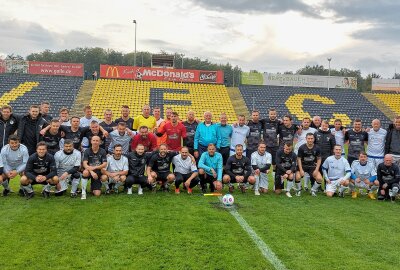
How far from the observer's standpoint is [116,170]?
8.34m

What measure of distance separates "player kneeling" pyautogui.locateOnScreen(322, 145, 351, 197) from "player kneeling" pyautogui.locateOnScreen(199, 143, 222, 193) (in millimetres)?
2526

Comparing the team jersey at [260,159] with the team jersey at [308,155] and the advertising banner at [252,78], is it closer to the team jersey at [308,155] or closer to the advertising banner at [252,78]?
the team jersey at [308,155]

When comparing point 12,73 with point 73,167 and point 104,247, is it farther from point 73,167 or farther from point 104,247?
point 104,247

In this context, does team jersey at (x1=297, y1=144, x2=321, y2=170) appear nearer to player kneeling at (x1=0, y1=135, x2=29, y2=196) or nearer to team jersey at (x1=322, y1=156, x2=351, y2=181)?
team jersey at (x1=322, y1=156, x2=351, y2=181)

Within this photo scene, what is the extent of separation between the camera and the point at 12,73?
34.1 metres

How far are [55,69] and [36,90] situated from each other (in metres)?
2.55

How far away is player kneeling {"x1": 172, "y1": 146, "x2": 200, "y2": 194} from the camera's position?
8.53 m

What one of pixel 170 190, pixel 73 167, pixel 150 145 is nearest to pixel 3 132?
pixel 73 167

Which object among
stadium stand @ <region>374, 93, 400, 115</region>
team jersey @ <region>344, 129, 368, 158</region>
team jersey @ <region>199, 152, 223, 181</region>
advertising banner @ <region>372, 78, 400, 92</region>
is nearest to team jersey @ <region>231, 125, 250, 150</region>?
team jersey @ <region>199, 152, 223, 181</region>

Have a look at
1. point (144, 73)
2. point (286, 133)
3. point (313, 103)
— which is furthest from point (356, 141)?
point (144, 73)

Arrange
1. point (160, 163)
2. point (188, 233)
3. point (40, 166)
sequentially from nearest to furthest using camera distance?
1. point (188, 233)
2. point (40, 166)
3. point (160, 163)

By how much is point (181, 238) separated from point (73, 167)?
3701mm

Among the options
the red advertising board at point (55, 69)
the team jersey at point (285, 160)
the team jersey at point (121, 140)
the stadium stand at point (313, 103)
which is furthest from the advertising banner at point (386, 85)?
the team jersey at point (121, 140)

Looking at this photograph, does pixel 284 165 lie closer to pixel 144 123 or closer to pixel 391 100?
pixel 144 123
